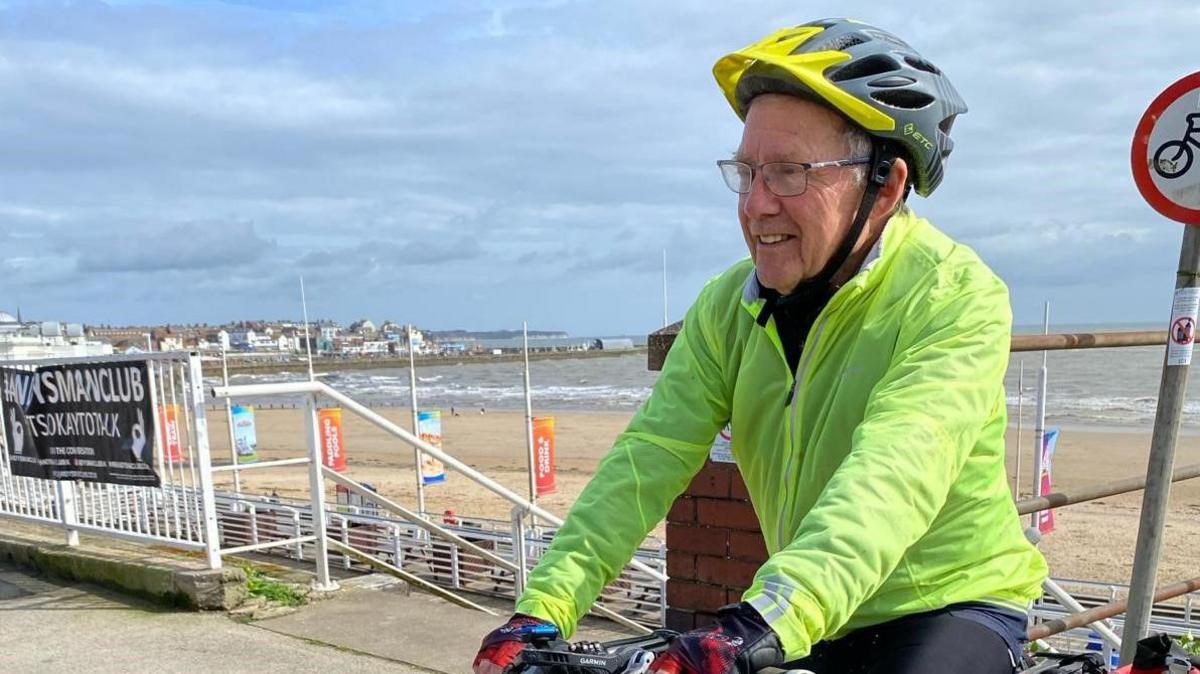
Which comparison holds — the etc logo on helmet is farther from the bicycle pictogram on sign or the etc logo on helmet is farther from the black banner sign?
the black banner sign

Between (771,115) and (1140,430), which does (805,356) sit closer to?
(771,115)

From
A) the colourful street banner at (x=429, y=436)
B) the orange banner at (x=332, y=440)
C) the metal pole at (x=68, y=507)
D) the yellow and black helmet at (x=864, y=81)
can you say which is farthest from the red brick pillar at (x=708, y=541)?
the orange banner at (x=332, y=440)

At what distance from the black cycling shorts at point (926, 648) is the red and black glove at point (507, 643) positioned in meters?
0.45

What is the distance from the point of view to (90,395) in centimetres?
612

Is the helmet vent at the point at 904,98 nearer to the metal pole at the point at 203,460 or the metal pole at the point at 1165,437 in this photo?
the metal pole at the point at 1165,437

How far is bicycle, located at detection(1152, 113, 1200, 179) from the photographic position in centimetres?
265

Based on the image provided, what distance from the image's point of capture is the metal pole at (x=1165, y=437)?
8.77ft

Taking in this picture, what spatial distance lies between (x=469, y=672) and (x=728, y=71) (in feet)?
11.0

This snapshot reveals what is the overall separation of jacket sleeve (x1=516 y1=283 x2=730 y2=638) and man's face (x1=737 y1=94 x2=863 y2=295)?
35 centimetres

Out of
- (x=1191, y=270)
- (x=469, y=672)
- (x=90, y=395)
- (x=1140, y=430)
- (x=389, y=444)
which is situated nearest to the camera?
(x=1191, y=270)

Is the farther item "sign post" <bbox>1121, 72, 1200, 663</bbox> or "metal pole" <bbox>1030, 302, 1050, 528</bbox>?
"metal pole" <bbox>1030, 302, 1050, 528</bbox>

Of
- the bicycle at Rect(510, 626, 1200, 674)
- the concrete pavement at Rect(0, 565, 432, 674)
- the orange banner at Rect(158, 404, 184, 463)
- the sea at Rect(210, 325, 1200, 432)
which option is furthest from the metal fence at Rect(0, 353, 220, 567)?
the sea at Rect(210, 325, 1200, 432)

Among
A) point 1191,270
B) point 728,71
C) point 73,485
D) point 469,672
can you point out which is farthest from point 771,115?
point 73,485

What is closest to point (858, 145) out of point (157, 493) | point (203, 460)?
point (203, 460)
